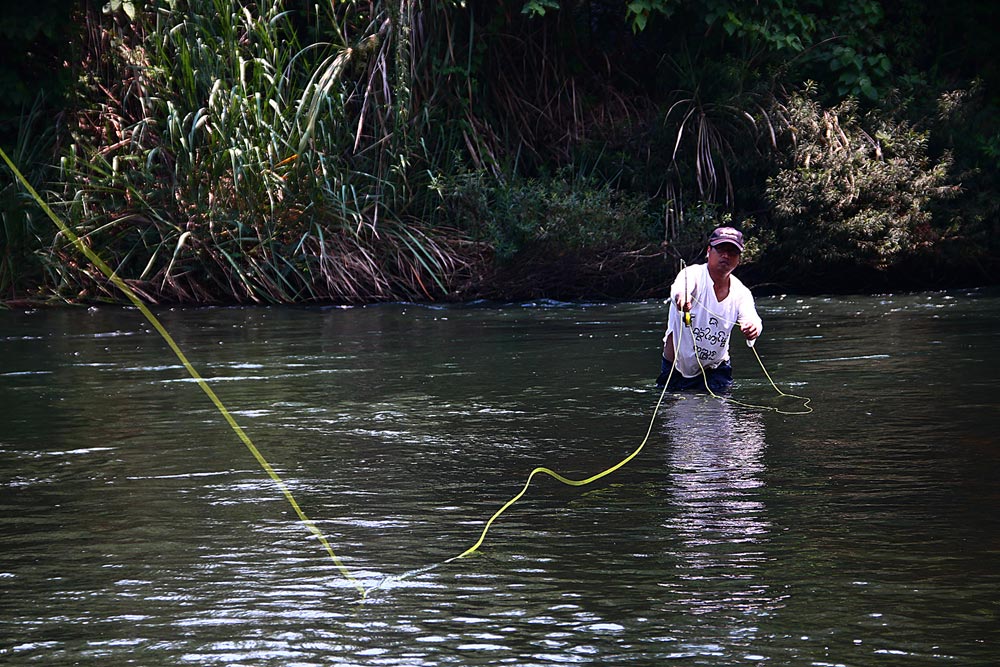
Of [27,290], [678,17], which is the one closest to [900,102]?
[678,17]

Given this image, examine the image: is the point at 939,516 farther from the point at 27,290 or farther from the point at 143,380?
the point at 27,290

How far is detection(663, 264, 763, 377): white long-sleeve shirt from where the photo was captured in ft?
31.2

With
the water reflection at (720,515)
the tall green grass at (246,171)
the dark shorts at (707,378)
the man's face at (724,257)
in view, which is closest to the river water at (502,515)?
the water reflection at (720,515)

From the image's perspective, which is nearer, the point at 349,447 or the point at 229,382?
the point at 349,447

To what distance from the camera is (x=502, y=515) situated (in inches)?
239

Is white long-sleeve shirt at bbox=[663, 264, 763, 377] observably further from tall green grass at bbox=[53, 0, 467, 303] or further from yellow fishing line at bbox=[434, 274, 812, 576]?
tall green grass at bbox=[53, 0, 467, 303]

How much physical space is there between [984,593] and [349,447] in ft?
12.2

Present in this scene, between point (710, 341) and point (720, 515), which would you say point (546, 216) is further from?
point (720, 515)

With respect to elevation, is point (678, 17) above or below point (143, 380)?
above

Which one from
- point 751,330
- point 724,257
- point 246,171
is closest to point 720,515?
point 751,330

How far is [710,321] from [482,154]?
32.9ft

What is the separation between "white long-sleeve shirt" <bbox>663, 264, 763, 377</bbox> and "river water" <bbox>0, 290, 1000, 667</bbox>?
0.25m

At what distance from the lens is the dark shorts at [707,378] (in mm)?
9844

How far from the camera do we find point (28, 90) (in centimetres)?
1903
